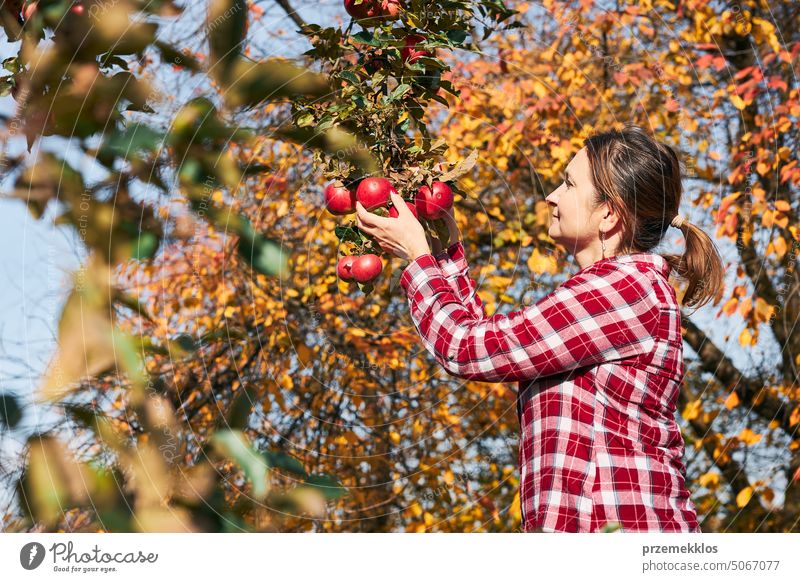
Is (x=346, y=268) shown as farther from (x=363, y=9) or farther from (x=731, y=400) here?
(x=731, y=400)

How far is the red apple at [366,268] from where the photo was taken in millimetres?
1516

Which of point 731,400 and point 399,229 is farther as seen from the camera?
point 731,400

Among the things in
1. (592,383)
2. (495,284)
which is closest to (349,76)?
(592,383)

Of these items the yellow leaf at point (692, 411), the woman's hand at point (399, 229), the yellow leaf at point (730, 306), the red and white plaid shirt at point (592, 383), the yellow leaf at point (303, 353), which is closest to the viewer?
the red and white plaid shirt at point (592, 383)

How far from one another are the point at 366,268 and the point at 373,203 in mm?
115

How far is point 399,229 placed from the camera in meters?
1.51

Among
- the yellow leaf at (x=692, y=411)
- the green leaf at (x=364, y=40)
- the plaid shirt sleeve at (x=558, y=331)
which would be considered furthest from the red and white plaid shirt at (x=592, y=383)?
the yellow leaf at (x=692, y=411)

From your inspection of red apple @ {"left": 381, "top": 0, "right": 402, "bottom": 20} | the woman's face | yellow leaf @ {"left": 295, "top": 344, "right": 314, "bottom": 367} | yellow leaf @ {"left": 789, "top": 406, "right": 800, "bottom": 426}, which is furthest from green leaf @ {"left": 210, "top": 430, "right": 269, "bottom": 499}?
yellow leaf @ {"left": 789, "top": 406, "right": 800, "bottom": 426}

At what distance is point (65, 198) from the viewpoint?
1595 millimetres

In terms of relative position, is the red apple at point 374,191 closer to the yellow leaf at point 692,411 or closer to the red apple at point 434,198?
the red apple at point 434,198

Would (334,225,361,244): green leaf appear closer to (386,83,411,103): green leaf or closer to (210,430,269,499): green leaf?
(386,83,411,103): green leaf

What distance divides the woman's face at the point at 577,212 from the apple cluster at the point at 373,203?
20 cm

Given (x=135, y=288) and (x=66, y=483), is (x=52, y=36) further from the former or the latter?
(x=135, y=288)
